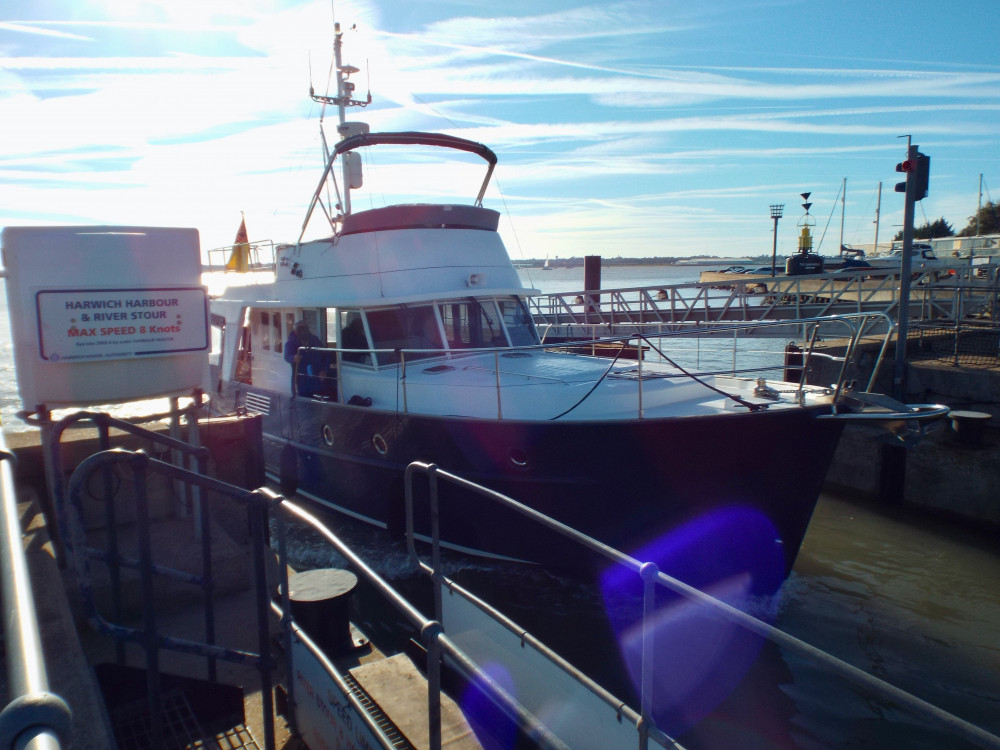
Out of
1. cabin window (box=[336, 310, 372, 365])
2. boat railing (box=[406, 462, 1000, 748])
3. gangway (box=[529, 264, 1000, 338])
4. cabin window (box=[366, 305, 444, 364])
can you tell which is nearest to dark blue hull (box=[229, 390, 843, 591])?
cabin window (box=[366, 305, 444, 364])

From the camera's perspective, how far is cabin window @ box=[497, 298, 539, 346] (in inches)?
360

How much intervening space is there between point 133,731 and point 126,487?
80.5 inches

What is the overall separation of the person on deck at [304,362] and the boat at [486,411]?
28 millimetres

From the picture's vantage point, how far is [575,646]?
6418mm

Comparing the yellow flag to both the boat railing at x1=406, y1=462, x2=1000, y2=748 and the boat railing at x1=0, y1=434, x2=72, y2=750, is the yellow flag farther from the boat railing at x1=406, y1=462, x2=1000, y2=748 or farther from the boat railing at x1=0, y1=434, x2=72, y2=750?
the boat railing at x1=0, y1=434, x2=72, y2=750

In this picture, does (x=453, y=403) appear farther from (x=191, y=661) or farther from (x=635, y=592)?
(x=191, y=661)

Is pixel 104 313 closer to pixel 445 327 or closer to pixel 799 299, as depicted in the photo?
pixel 445 327

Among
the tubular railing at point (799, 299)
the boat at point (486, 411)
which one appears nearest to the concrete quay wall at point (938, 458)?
the tubular railing at point (799, 299)

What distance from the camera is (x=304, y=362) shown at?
883cm

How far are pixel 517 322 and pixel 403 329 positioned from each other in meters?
1.74

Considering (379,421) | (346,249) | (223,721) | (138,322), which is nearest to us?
(223,721)

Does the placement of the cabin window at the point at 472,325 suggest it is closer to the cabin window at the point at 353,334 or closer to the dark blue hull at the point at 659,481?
the cabin window at the point at 353,334

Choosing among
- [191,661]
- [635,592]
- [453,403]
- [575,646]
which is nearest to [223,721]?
[191,661]

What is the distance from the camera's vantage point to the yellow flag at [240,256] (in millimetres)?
11828
